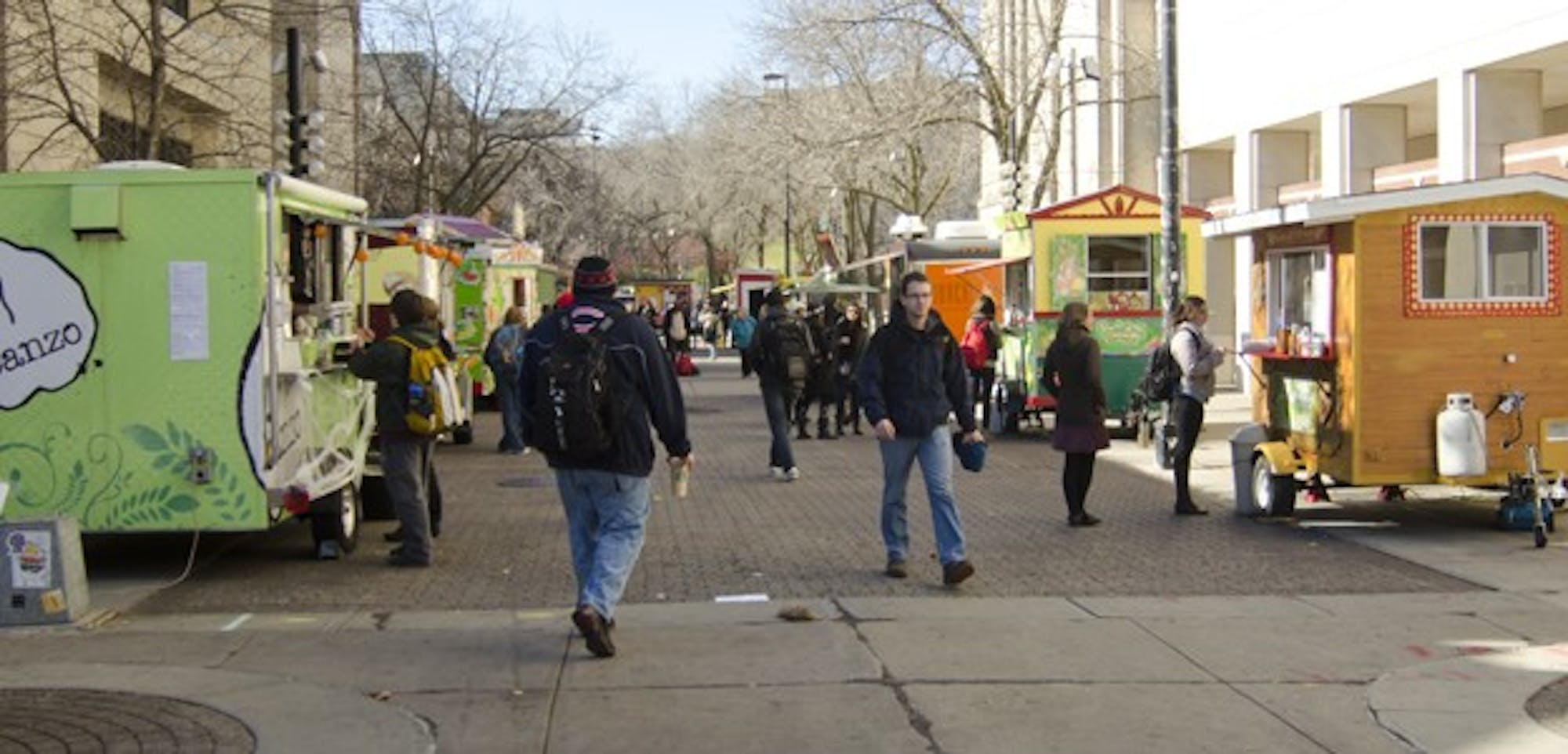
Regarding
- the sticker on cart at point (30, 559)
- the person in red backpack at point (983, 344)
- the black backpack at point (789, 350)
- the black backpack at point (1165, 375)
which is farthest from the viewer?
the person in red backpack at point (983, 344)

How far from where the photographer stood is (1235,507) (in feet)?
44.1

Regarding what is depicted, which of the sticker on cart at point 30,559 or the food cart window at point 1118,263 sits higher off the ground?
the food cart window at point 1118,263

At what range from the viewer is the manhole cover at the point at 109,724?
6.43 metres

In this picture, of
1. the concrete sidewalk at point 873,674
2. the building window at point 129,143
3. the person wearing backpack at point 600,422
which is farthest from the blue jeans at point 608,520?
the building window at point 129,143

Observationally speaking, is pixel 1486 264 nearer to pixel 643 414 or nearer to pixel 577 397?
pixel 643 414

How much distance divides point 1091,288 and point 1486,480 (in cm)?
901

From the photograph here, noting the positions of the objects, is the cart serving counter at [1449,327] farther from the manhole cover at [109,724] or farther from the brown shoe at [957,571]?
the manhole cover at [109,724]

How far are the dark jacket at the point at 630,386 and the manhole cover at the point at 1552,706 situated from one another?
3.68 m

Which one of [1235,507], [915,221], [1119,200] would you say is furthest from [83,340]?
[915,221]

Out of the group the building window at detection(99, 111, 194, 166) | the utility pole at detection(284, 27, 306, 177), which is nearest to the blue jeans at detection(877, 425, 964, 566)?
the building window at detection(99, 111, 194, 166)

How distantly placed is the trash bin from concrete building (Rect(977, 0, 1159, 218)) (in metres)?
19.9

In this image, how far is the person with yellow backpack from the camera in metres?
10.6

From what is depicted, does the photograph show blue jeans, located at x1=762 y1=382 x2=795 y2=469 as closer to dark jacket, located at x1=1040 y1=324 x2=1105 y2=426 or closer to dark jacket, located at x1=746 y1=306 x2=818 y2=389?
dark jacket, located at x1=746 y1=306 x2=818 y2=389

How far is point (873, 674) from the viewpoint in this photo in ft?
24.9
